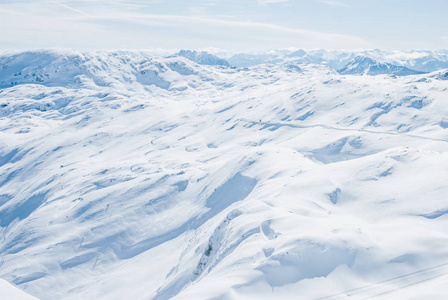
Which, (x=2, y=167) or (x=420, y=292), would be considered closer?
(x=420, y=292)

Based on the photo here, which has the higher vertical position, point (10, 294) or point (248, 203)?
point (10, 294)

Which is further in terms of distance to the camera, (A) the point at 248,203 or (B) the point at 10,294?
(A) the point at 248,203

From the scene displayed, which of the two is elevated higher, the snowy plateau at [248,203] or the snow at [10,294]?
the snow at [10,294]

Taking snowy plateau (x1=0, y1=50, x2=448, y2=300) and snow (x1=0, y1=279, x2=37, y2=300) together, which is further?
snowy plateau (x1=0, y1=50, x2=448, y2=300)

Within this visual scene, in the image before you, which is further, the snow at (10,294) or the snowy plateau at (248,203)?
the snowy plateau at (248,203)

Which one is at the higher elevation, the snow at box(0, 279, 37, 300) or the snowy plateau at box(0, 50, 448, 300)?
the snow at box(0, 279, 37, 300)

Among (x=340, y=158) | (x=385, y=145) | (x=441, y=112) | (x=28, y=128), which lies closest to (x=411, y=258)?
(x=340, y=158)

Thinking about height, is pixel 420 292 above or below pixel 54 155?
above

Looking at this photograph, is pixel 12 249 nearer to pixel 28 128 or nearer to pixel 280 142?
pixel 280 142
